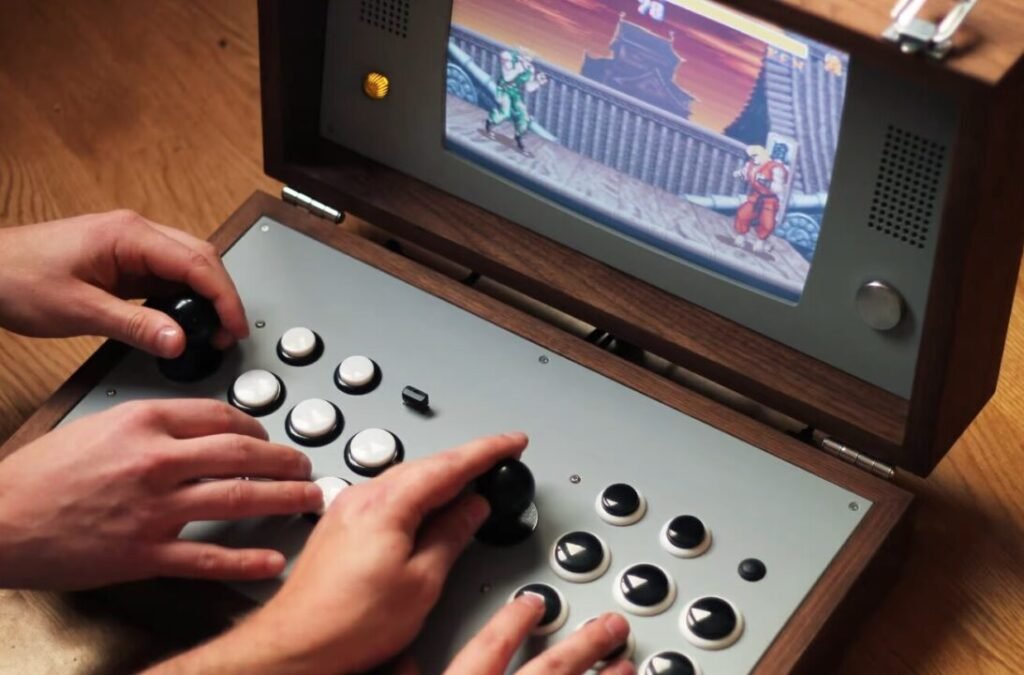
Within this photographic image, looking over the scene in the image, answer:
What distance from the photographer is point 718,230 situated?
Answer: 1.13 metres

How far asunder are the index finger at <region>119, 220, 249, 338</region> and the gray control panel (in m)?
0.04

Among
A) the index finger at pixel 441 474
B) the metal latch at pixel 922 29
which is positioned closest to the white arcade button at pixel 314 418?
the index finger at pixel 441 474

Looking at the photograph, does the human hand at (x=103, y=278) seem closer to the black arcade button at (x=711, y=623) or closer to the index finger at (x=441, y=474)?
the index finger at (x=441, y=474)

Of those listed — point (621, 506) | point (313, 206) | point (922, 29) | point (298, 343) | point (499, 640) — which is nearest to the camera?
point (922, 29)

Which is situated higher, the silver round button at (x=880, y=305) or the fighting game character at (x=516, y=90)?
the silver round button at (x=880, y=305)

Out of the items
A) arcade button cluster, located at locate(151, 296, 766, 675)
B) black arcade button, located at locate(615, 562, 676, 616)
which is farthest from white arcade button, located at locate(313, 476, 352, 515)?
black arcade button, located at locate(615, 562, 676, 616)

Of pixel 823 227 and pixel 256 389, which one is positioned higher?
pixel 823 227

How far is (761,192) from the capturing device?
1.09 m

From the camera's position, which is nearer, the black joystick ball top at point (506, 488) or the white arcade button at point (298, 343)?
the black joystick ball top at point (506, 488)

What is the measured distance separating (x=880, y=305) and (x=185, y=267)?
1.68ft

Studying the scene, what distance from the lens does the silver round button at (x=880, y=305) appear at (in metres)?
1.06

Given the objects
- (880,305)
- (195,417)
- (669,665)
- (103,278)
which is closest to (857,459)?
(880,305)

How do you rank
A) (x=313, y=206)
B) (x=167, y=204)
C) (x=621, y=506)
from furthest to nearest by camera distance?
(x=167, y=204)
(x=313, y=206)
(x=621, y=506)

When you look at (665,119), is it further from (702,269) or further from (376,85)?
(376,85)
